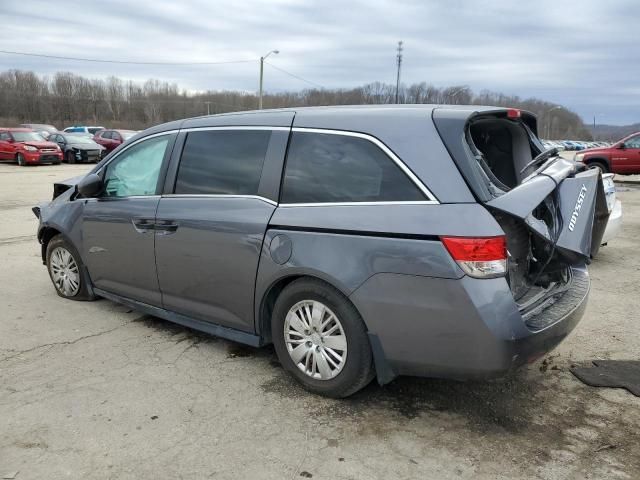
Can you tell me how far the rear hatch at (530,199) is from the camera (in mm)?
2895

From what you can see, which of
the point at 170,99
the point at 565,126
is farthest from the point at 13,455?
the point at 565,126

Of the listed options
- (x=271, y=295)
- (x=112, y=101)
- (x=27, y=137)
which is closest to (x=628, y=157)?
(x=271, y=295)

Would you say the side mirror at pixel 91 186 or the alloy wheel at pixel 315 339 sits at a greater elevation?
the side mirror at pixel 91 186

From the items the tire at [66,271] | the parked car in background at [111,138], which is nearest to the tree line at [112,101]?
the parked car in background at [111,138]

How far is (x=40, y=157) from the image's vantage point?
2414 centimetres

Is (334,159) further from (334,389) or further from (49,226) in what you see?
(49,226)

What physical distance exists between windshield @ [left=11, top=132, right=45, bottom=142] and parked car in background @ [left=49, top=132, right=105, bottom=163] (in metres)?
1.13

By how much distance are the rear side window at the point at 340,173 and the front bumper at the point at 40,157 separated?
79.7 ft

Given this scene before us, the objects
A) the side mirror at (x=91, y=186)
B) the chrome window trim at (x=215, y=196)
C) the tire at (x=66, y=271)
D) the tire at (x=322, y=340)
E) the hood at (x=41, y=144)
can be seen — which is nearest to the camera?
the tire at (x=322, y=340)

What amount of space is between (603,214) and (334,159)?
1961 millimetres

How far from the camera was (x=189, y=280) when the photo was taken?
393 cm

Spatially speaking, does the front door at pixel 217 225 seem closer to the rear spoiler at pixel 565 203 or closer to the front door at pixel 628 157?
the rear spoiler at pixel 565 203

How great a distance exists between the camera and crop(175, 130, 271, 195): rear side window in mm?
3652

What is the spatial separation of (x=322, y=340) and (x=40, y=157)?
81.3 feet
